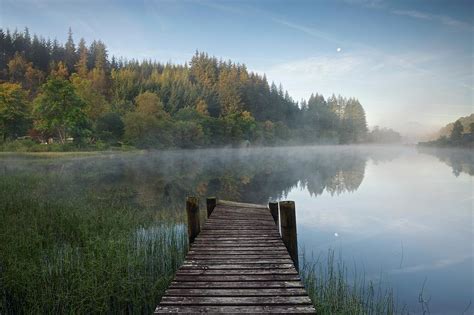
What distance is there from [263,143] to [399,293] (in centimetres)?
8555

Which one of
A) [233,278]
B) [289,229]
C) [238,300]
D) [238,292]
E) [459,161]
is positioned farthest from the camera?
[459,161]

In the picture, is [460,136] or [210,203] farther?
[460,136]

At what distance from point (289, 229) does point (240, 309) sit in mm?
3096

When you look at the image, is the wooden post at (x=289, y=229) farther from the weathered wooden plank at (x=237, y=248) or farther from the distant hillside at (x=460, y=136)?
the distant hillside at (x=460, y=136)

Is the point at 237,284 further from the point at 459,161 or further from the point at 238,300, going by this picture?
the point at 459,161

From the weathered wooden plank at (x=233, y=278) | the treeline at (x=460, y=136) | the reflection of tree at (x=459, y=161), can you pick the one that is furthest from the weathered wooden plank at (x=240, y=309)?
the treeline at (x=460, y=136)

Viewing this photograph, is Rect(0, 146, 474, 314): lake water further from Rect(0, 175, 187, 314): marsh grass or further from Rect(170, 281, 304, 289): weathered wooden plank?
Rect(170, 281, 304, 289): weathered wooden plank

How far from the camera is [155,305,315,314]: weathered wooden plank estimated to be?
371cm

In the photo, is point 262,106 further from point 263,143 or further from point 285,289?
point 285,289

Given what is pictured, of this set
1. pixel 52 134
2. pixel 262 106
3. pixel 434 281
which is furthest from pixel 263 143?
pixel 434 281

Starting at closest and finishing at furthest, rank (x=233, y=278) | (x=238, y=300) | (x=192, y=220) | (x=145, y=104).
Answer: (x=238, y=300), (x=233, y=278), (x=192, y=220), (x=145, y=104)

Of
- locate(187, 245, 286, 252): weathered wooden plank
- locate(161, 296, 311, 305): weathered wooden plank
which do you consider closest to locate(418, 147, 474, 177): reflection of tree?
locate(187, 245, 286, 252): weathered wooden plank

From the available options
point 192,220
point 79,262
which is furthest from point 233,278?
point 79,262

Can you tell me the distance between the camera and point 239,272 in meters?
4.95
